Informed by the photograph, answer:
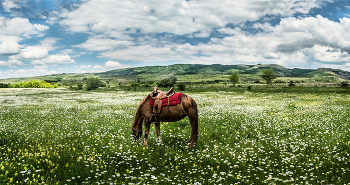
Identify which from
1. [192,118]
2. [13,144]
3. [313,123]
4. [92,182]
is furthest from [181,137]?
[313,123]

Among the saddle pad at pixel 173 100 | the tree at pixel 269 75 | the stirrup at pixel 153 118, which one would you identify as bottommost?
the stirrup at pixel 153 118

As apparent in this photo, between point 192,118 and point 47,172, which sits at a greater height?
point 192,118

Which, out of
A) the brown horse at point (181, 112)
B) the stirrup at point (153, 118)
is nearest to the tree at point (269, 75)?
the brown horse at point (181, 112)

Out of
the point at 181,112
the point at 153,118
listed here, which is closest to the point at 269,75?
the point at 181,112

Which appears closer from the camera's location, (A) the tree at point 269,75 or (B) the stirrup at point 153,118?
(B) the stirrup at point 153,118

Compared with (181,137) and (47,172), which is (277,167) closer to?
(181,137)

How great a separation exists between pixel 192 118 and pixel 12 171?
6.17 metres

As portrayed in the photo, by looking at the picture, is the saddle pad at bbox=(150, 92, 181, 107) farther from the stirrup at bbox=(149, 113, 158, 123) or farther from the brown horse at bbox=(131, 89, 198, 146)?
the stirrup at bbox=(149, 113, 158, 123)

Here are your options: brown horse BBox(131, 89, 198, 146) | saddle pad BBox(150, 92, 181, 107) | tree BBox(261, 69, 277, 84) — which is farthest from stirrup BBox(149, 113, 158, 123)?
tree BBox(261, 69, 277, 84)

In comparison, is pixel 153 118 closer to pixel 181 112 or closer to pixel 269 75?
pixel 181 112

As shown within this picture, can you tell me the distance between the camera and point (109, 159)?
22.5 feet

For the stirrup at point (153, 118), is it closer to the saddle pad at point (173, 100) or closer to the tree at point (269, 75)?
the saddle pad at point (173, 100)

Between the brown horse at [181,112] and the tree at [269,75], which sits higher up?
the tree at [269,75]

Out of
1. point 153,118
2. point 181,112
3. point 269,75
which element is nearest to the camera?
point 181,112
